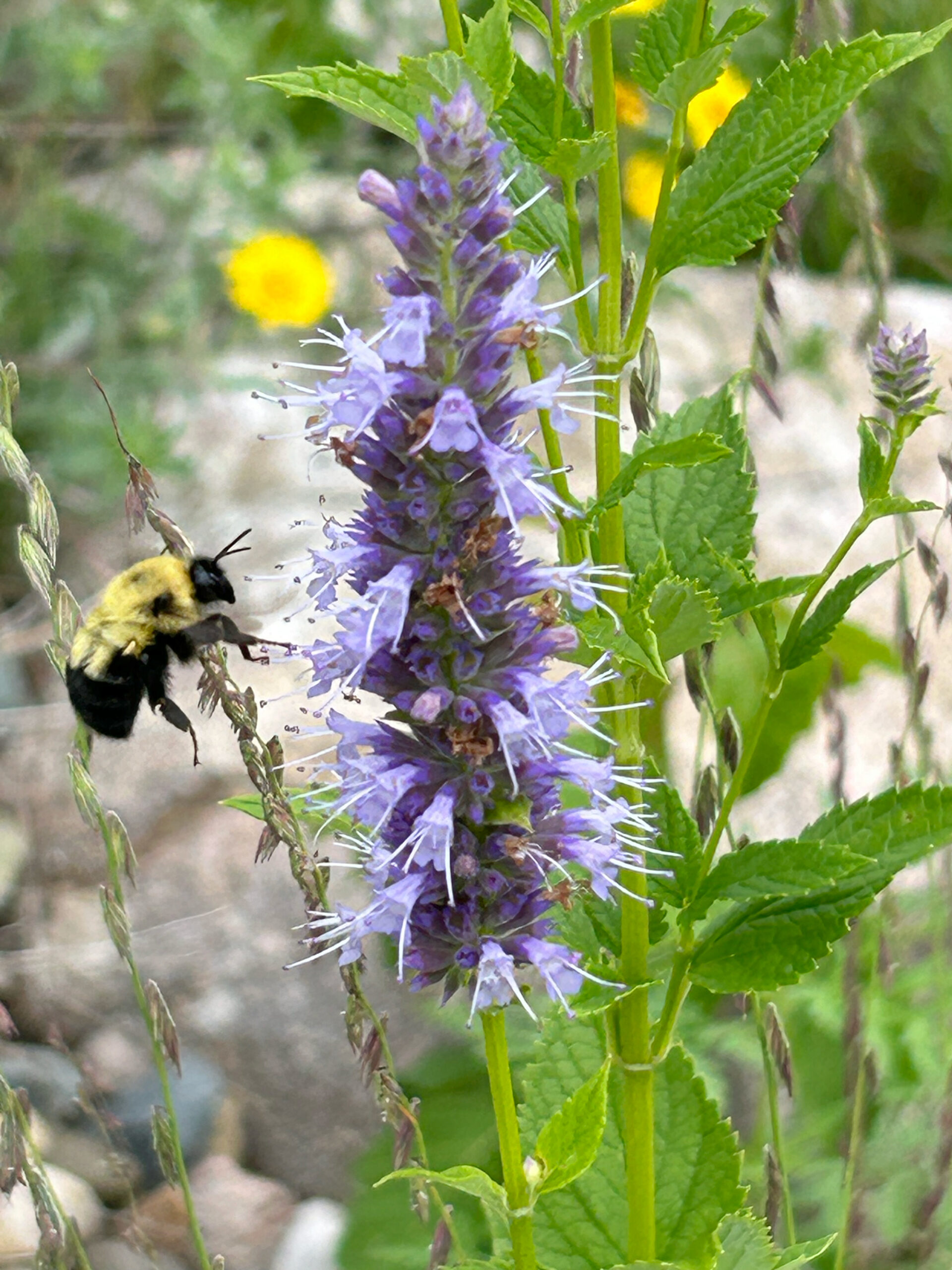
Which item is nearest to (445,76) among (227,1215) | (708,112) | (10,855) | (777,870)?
(777,870)

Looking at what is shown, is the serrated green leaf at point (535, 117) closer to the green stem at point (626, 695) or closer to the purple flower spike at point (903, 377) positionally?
the green stem at point (626, 695)

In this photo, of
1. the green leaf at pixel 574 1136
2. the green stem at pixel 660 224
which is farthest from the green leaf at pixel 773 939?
the green stem at pixel 660 224

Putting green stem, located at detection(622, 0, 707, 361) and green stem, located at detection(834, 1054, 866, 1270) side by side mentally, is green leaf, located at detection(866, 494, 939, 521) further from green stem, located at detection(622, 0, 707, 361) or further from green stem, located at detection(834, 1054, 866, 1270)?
green stem, located at detection(834, 1054, 866, 1270)

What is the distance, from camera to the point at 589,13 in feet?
4.63

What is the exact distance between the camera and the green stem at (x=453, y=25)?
150 centimetres

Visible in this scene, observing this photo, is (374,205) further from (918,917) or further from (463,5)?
(463,5)

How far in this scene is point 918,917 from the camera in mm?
3275

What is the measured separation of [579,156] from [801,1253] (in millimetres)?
1228

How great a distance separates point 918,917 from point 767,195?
2201 mm

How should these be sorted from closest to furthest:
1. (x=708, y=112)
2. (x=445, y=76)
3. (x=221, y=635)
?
(x=445, y=76)
(x=221, y=635)
(x=708, y=112)

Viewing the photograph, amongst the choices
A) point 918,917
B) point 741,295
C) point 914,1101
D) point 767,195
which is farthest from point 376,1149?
point 741,295

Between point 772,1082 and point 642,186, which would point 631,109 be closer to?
point 642,186

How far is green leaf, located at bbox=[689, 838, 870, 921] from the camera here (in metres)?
1.51

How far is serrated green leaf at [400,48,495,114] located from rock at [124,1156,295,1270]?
288 centimetres
